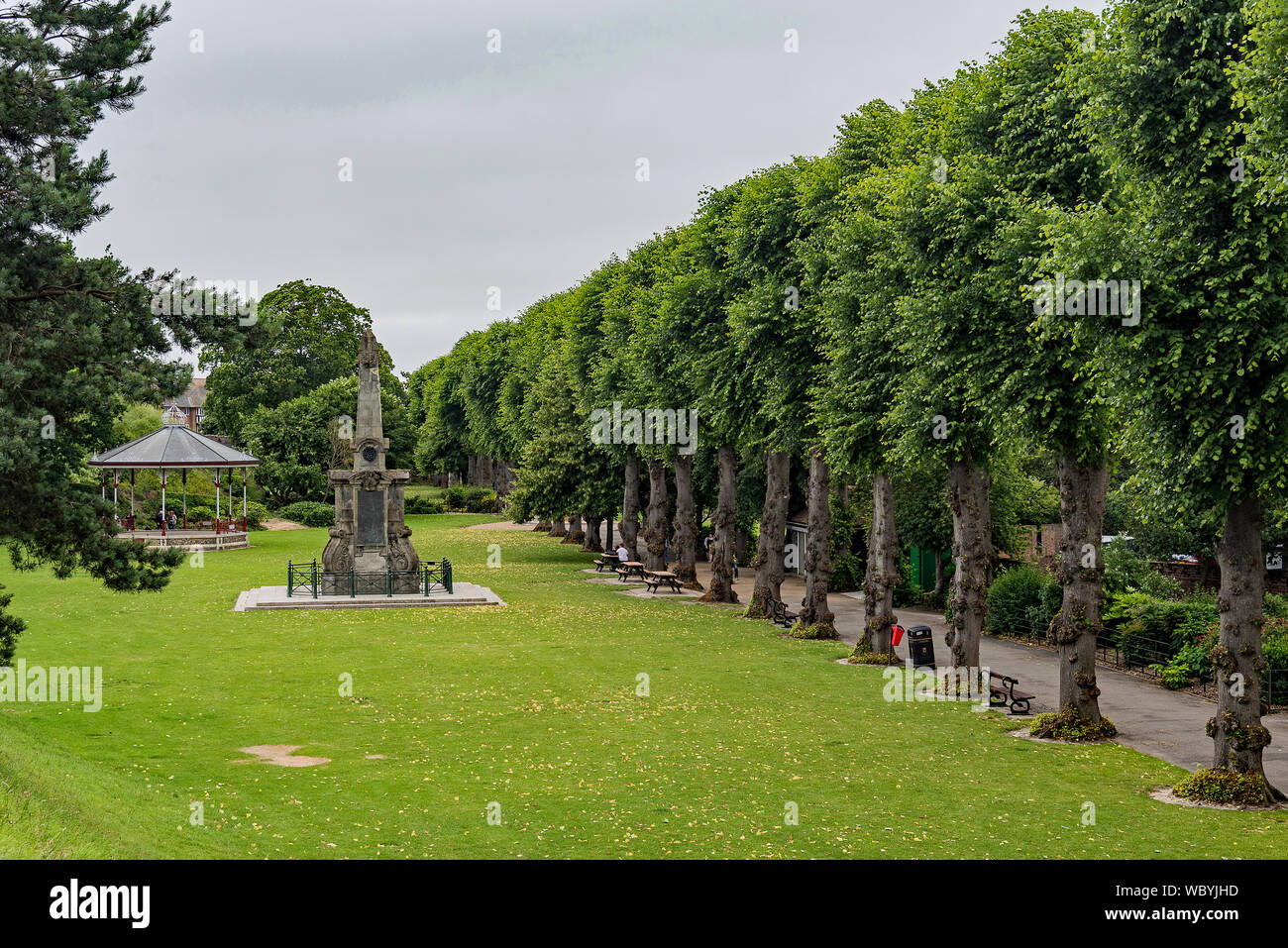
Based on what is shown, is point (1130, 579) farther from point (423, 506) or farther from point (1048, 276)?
point (423, 506)

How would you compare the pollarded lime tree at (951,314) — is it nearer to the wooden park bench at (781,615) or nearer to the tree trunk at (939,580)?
the wooden park bench at (781,615)

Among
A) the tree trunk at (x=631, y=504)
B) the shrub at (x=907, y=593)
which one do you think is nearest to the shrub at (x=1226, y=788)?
the shrub at (x=907, y=593)

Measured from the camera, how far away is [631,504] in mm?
54562

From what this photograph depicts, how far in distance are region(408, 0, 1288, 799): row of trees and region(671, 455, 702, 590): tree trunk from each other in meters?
7.93

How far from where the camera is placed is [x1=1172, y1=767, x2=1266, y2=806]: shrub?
16234 millimetres

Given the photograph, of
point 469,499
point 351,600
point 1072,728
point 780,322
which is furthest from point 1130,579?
point 469,499

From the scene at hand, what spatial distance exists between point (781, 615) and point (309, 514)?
50517mm

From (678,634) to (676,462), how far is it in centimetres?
1355

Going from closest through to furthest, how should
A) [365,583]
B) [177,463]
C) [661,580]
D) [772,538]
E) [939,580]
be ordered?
[772,538] → [365,583] → [939,580] → [661,580] → [177,463]

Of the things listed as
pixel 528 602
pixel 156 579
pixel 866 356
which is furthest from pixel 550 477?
pixel 156 579

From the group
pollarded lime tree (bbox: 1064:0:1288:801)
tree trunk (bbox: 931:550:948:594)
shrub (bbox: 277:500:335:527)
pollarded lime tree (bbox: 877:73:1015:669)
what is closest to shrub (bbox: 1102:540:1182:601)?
pollarded lime tree (bbox: 877:73:1015:669)

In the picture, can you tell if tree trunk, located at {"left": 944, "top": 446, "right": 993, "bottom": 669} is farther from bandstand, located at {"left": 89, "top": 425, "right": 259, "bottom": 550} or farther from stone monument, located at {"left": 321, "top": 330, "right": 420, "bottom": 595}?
bandstand, located at {"left": 89, "top": 425, "right": 259, "bottom": 550}

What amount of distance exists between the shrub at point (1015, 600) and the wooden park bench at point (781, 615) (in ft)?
20.5

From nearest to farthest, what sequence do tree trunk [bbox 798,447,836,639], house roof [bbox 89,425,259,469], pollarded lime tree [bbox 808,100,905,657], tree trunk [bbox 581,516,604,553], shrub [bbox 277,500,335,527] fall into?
pollarded lime tree [bbox 808,100,905,657]
tree trunk [bbox 798,447,836,639]
house roof [bbox 89,425,259,469]
tree trunk [bbox 581,516,604,553]
shrub [bbox 277,500,335,527]
